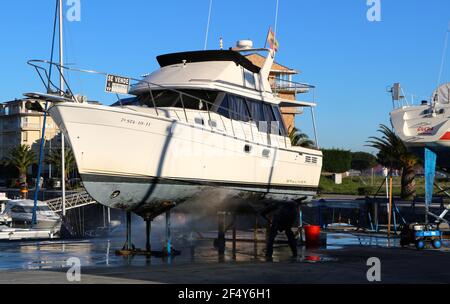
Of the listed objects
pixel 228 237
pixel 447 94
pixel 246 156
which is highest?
pixel 447 94

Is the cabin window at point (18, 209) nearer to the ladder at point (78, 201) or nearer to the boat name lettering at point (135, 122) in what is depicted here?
the ladder at point (78, 201)

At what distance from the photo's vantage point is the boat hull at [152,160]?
1384 cm

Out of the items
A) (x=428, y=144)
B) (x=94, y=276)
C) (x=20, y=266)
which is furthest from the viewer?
(x=428, y=144)

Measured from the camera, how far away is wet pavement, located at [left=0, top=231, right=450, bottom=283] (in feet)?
35.0

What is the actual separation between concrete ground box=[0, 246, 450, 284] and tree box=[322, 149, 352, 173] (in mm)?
61217

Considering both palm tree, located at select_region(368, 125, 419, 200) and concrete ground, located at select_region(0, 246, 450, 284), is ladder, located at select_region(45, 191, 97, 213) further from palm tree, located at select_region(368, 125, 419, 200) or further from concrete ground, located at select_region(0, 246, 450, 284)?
concrete ground, located at select_region(0, 246, 450, 284)

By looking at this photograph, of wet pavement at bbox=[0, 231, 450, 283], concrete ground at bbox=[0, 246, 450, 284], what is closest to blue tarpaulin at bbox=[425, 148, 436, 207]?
wet pavement at bbox=[0, 231, 450, 283]

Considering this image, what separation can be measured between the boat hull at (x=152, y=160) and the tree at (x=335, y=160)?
58.4 m

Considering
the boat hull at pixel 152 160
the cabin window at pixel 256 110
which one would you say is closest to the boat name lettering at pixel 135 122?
the boat hull at pixel 152 160
